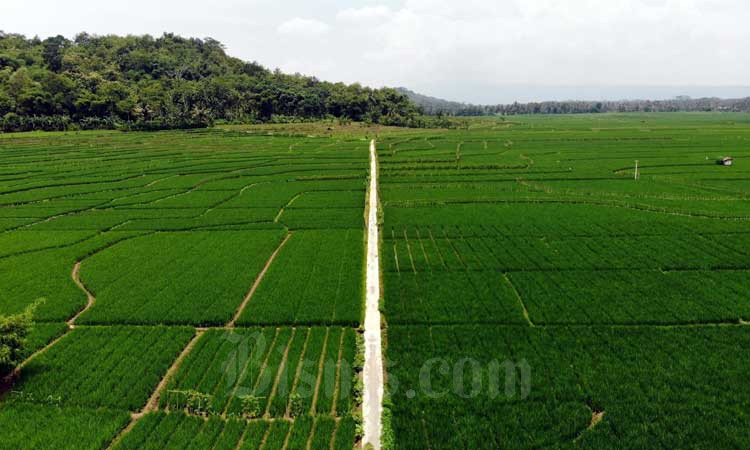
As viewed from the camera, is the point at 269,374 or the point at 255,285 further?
the point at 255,285

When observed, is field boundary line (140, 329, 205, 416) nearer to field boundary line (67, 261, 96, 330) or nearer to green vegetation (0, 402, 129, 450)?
green vegetation (0, 402, 129, 450)

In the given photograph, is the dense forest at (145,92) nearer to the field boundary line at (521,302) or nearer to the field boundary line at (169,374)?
the field boundary line at (169,374)

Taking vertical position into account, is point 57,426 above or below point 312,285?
below

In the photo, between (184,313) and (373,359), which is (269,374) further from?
(184,313)

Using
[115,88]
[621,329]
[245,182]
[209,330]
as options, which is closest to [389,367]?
[209,330]

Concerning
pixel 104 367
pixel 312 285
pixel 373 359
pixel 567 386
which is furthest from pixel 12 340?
pixel 567 386

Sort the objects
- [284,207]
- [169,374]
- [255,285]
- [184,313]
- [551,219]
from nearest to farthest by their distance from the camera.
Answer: [169,374] → [184,313] → [255,285] → [551,219] → [284,207]
